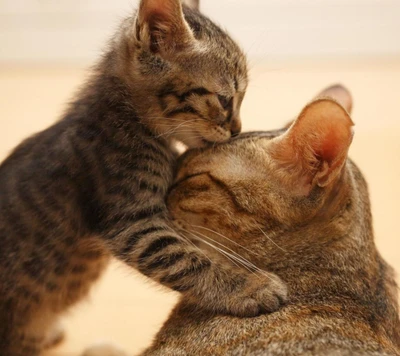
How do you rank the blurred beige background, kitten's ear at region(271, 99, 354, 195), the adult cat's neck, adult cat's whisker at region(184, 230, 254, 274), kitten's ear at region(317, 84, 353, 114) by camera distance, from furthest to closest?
the blurred beige background, kitten's ear at region(317, 84, 353, 114), adult cat's whisker at region(184, 230, 254, 274), the adult cat's neck, kitten's ear at region(271, 99, 354, 195)

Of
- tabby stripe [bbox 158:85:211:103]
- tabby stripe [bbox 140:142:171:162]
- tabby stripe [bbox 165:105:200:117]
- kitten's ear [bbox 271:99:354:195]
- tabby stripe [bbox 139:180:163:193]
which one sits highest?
kitten's ear [bbox 271:99:354:195]

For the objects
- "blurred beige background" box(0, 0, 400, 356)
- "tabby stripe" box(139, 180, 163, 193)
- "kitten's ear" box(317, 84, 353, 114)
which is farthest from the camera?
"blurred beige background" box(0, 0, 400, 356)

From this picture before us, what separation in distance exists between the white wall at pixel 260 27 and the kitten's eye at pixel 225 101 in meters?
2.05

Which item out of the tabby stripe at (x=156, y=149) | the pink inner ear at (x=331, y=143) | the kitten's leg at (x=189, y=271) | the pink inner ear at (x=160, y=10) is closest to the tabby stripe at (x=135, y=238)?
the kitten's leg at (x=189, y=271)

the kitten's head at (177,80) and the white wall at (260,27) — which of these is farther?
the white wall at (260,27)

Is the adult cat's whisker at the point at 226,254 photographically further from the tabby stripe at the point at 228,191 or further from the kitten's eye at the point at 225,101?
the kitten's eye at the point at 225,101

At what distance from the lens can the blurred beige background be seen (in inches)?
174

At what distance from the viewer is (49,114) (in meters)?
4.55

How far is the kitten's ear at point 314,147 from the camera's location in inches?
78.8

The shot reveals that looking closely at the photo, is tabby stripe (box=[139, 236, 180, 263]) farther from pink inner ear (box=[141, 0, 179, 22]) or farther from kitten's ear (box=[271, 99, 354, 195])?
pink inner ear (box=[141, 0, 179, 22])

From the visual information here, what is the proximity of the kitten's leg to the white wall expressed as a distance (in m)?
2.51

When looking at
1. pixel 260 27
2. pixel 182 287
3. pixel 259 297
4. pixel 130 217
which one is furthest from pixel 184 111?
pixel 260 27

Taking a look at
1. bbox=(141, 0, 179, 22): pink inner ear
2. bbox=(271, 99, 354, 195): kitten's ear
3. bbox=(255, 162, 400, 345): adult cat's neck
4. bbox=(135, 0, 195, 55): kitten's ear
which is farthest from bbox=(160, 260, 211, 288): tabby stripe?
bbox=(141, 0, 179, 22): pink inner ear

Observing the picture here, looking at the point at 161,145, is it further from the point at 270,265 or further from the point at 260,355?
the point at 260,355
